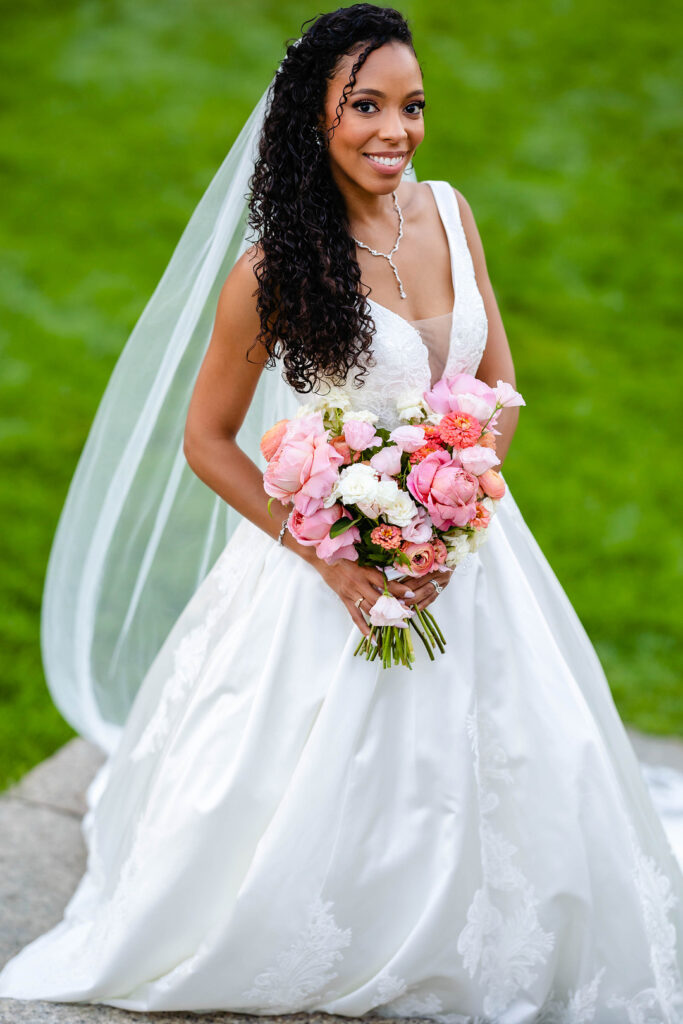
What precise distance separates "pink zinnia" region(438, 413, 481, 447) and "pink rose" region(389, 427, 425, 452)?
47mm

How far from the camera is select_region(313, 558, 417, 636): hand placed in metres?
2.54

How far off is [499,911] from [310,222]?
178 centimetres

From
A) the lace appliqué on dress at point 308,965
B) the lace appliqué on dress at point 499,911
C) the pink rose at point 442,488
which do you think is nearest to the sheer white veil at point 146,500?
the pink rose at point 442,488

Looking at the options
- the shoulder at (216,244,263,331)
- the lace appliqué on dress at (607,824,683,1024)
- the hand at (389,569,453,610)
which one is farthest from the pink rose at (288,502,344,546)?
the lace appliqué on dress at (607,824,683,1024)

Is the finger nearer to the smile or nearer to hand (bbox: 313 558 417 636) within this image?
hand (bbox: 313 558 417 636)

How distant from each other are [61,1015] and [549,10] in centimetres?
1123

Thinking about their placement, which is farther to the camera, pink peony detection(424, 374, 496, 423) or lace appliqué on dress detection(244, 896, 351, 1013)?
lace appliqué on dress detection(244, 896, 351, 1013)

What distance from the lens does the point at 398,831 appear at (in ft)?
8.82

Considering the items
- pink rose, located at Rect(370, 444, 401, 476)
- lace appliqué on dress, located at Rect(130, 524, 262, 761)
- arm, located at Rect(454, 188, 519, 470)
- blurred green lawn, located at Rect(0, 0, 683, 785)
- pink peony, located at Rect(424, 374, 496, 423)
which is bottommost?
lace appliqué on dress, located at Rect(130, 524, 262, 761)

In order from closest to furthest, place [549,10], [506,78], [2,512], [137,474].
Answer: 1. [137,474]
2. [2,512]
3. [506,78]
4. [549,10]

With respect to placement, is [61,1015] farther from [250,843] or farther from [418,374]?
[418,374]

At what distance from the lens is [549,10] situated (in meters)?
11.4

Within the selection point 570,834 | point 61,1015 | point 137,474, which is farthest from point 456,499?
point 61,1015

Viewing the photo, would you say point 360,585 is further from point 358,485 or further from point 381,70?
point 381,70
